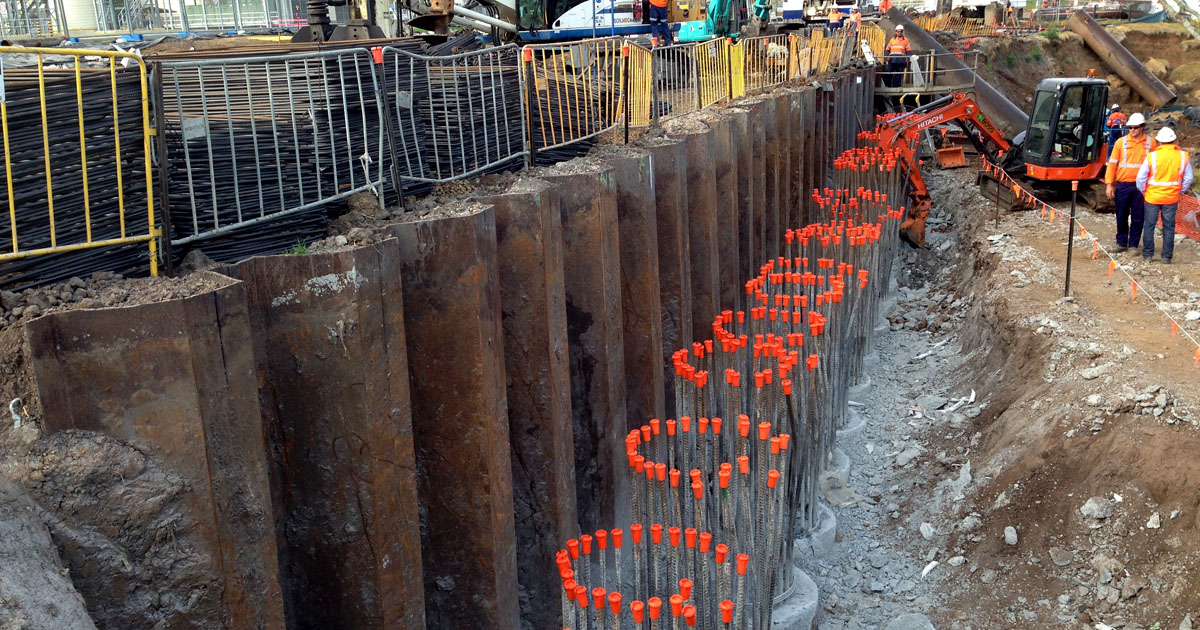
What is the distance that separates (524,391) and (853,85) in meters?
15.5

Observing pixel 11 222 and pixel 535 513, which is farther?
pixel 535 513

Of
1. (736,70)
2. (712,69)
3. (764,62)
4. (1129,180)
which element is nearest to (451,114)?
(712,69)

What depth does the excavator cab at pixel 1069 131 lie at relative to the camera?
15.4m

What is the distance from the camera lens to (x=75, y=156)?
3836 millimetres

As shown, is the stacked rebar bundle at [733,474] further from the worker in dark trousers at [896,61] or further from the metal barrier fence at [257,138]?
the worker in dark trousers at [896,61]

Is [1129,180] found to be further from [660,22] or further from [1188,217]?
[660,22]

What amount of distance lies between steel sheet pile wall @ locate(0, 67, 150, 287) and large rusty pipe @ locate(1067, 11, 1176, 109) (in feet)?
126

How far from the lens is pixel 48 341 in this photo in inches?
128

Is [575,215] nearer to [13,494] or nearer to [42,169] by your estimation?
[42,169]

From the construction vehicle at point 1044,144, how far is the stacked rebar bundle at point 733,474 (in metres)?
7.18

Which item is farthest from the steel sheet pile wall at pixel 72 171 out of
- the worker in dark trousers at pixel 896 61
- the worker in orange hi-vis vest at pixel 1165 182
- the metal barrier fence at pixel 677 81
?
the worker in dark trousers at pixel 896 61

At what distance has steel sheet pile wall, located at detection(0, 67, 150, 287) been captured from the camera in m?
3.65

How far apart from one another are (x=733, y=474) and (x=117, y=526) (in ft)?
12.0

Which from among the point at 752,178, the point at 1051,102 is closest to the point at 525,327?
the point at 752,178
